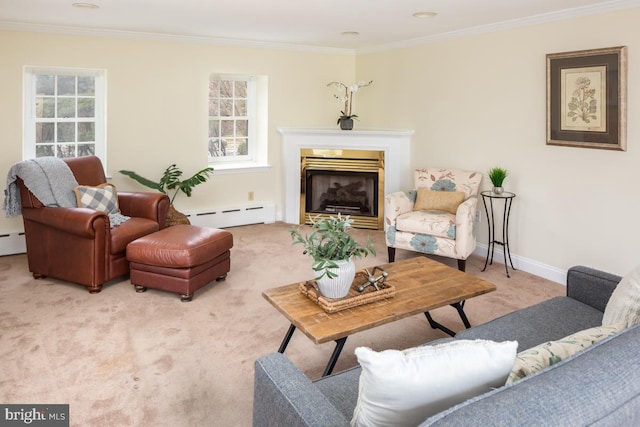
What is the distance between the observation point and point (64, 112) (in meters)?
5.19

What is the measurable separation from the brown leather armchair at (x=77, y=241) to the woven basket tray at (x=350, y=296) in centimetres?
196

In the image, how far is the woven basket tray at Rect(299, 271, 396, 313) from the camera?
8.01 feet

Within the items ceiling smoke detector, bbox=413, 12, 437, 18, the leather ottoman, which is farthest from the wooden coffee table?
ceiling smoke detector, bbox=413, 12, 437, 18

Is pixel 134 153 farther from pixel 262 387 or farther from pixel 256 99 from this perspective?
pixel 262 387

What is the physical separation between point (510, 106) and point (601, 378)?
390cm

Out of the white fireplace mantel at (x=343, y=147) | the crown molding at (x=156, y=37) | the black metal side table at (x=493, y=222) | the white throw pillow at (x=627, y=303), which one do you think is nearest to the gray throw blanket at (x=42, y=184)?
the crown molding at (x=156, y=37)

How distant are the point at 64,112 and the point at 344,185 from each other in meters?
3.24

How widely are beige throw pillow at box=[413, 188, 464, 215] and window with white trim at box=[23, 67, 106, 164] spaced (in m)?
3.36

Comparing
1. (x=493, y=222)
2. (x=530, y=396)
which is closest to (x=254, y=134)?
(x=493, y=222)

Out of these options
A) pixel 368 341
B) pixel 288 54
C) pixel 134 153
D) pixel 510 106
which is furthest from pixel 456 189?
pixel 134 153

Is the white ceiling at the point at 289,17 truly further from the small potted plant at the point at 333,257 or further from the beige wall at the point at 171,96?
the small potted plant at the point at 333,257

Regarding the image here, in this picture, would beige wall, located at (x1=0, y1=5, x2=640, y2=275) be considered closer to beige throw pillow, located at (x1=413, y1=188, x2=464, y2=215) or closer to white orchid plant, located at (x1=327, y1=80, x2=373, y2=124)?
white orchid plant, located at (x1=327, y1=80, x2=373, y2=124)

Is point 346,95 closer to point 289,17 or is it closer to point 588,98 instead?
point 289,17

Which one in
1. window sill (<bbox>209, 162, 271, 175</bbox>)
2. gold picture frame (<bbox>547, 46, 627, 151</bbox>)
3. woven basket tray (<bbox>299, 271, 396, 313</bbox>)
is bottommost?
woven basket tray (<bbox>299, 271, 396, 313</bbox>)
